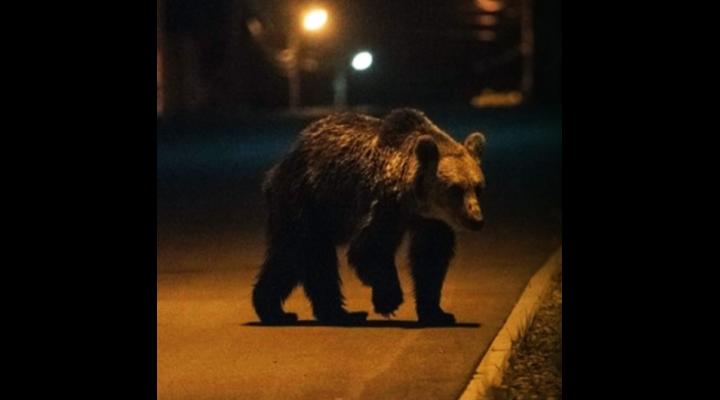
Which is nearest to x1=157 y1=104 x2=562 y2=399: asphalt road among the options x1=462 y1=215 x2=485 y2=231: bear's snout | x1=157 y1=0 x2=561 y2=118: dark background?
x1=462 y1=215 x2=485 y2=231: bear's snout

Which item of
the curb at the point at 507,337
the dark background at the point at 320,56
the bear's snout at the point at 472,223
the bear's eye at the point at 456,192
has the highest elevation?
the dark background at the point at 320,56

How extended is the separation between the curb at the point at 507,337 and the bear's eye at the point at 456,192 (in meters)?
0.90

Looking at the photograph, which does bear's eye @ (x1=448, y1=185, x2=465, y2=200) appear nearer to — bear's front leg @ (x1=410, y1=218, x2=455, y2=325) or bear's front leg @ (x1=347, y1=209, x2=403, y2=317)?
bear's front leg @ (x1=410, y1=218, x2=455, y2=325)

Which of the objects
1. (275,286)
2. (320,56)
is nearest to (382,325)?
(275,286)

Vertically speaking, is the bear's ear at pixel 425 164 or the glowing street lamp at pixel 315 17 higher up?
the glowing street lamp at pixel 315 17

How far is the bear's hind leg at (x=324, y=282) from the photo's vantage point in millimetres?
10906

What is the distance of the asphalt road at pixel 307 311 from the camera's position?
364 inches

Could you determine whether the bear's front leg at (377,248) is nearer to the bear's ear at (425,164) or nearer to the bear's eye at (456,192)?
the bear's ear at (425,164)

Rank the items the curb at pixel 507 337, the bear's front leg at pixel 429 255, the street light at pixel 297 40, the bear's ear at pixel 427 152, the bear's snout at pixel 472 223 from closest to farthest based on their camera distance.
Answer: the curb at pixel 507 337 → the bear's snout at pixel 472 223 → the bear's ear at pixel 427 152 → the bear's front leg at pixel 429 255 → the street light at pixel 297 40

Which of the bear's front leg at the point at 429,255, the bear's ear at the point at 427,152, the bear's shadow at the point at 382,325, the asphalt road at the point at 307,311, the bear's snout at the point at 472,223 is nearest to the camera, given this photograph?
the asphalt road at the point at 307,311

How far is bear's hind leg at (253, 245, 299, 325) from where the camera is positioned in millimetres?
11023

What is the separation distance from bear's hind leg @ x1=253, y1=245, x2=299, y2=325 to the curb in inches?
56.6

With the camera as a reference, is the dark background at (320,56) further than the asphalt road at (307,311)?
Yes

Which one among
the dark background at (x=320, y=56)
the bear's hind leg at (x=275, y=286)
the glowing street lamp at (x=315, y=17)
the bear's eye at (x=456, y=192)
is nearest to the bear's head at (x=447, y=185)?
the bear's eye at (x=456, y=192)
